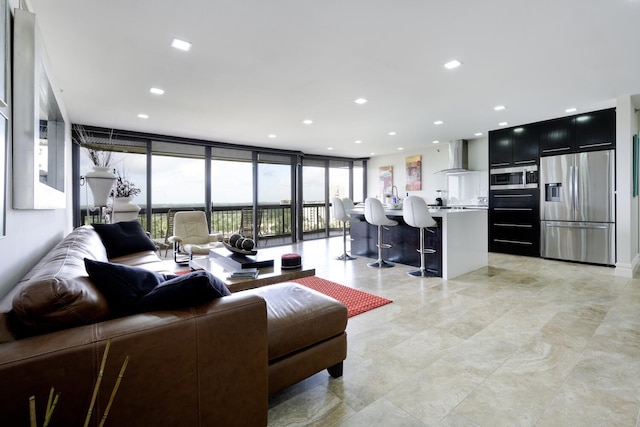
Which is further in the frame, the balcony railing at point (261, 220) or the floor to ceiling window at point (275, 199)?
the floor to ceiling window at point (275, 199)

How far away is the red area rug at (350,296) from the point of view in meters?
3.02

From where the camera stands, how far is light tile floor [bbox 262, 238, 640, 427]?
1548 millimetres

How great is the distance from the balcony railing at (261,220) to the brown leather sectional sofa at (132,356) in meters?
4.59

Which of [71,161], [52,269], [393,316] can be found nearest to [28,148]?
[52,269]

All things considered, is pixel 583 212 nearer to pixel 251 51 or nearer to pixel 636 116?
pixel 636 116

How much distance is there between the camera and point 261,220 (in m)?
7.41

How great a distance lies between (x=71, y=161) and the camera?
523 centimetres

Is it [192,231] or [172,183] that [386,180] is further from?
[192,231]

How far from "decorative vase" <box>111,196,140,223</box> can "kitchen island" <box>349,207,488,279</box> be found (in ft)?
12.9

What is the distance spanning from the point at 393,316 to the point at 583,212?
4.22m

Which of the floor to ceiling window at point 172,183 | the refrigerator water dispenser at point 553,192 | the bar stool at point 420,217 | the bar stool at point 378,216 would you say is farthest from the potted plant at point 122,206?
the refrigerator water dispenser at point 553,192

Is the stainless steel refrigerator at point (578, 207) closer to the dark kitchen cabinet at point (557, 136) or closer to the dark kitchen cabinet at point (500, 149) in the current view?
the dark kitchen cabinet at point (557, 136)

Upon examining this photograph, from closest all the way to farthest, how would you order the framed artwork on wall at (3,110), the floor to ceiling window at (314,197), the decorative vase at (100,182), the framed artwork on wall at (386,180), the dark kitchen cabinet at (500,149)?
the framed artwork on wall at (3,110) → the decorative vase at (100,182) → the dark kitchen cabinet at (500,149) → the floor to ceiling window at (314,197) → the framed artwork on wall at (386,180)

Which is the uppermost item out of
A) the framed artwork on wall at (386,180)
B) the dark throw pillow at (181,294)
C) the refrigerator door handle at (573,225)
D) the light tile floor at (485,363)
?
the framed artwork on wall at (386,180)
